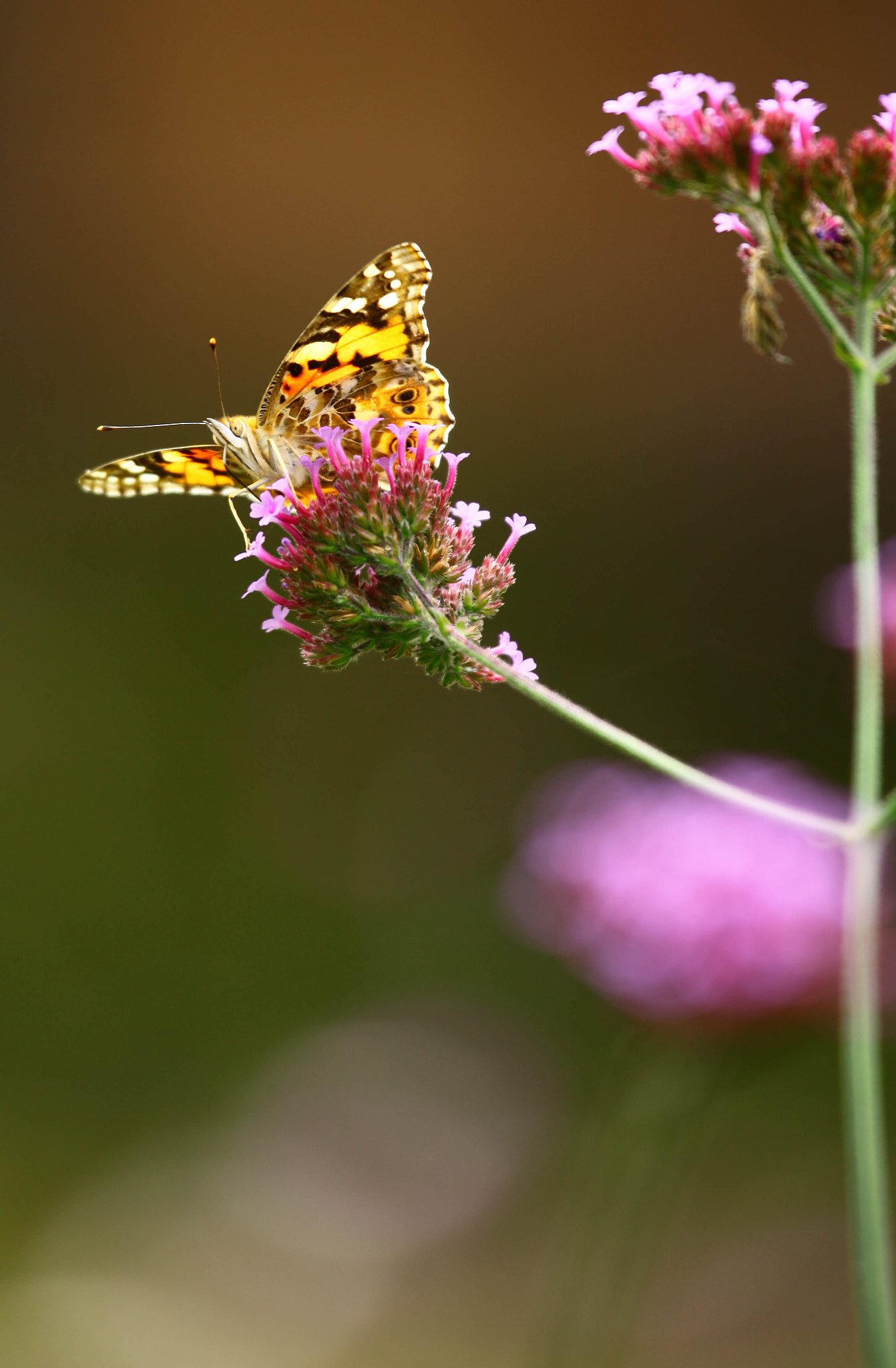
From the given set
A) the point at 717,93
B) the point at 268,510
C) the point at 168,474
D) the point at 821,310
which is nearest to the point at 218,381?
the point at 168,474

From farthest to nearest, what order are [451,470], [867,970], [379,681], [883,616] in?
[379,681] < [883,616] < [451,470] < [867,970]

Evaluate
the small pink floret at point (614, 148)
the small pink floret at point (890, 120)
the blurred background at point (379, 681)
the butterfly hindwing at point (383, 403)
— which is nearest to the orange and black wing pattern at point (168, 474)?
the butterfly hindwing at point (383, 403)

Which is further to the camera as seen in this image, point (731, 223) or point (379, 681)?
point (379, 681)

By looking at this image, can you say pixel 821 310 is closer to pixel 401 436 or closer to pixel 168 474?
pixel 401 436

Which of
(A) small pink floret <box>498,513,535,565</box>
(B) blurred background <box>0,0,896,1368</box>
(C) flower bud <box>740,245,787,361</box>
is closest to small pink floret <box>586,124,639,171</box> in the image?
(C) flower bud <box>740,245,787,361</box>

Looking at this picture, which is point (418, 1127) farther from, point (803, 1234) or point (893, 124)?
point (893, 124)

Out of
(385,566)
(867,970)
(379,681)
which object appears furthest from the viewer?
(379,681)
